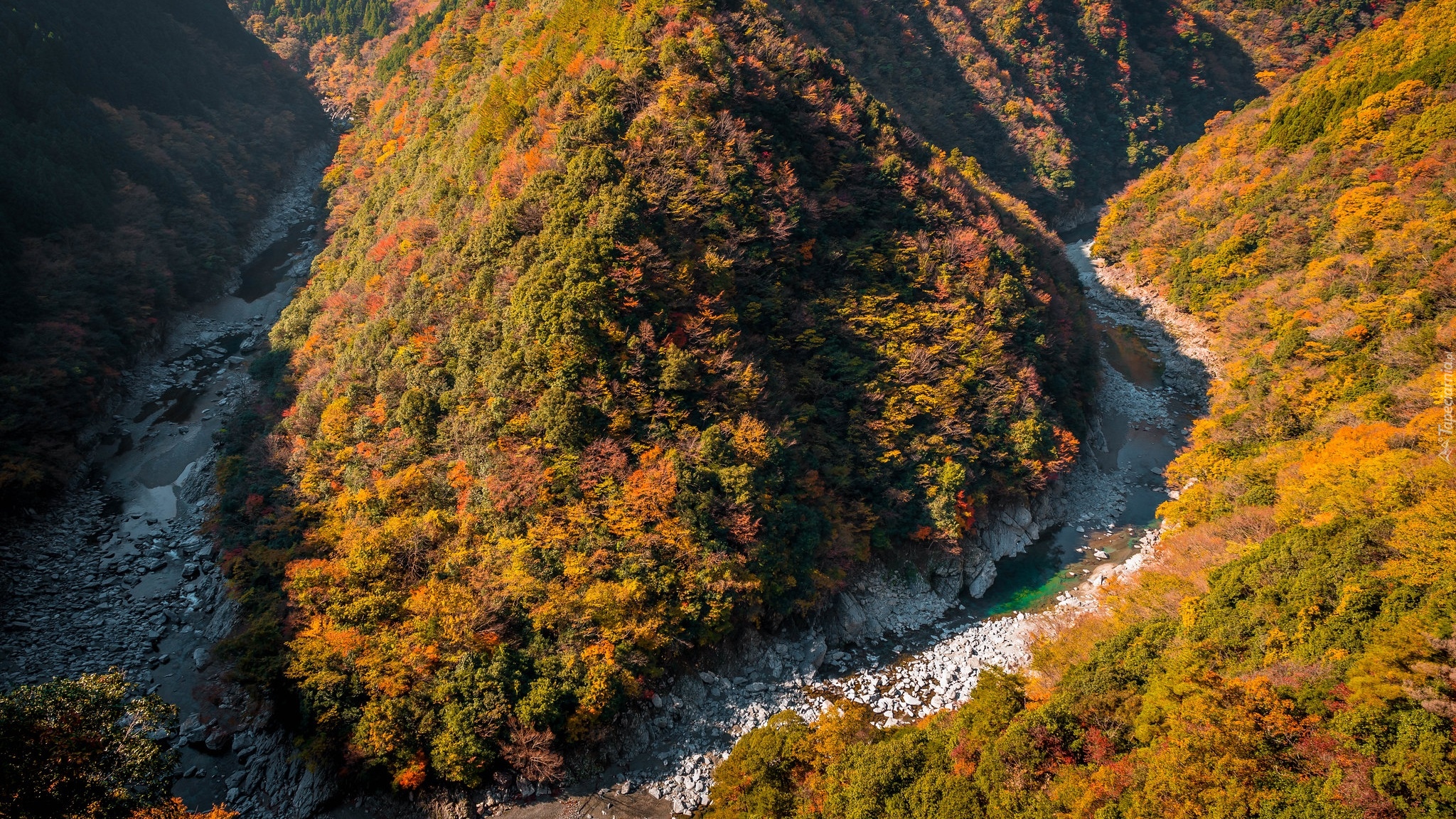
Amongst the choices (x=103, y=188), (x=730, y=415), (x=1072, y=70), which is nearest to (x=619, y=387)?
(x=730, y=415)

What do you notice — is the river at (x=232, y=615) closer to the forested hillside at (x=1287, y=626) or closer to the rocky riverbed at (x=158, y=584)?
the rocky riverbed at (x=158, y=584)

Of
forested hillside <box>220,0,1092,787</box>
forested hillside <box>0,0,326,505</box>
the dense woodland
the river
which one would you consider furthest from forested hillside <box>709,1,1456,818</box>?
forested hillside <box>0,0,326,505</box>

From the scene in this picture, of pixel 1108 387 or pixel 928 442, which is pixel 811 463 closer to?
pixel 928 442

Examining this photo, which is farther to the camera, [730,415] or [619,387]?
[730,415]

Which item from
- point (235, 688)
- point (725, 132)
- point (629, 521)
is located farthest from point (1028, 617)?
point (235, 688)

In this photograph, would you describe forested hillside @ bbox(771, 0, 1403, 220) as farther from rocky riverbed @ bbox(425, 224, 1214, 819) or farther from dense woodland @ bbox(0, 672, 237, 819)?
dense woodland @ bbox(0, 672, 237, 819)

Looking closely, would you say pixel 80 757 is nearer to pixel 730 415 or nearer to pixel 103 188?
pixel 730 415

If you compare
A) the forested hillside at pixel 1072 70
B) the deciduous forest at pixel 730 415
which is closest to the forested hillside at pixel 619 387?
the deciduous forest at pixel 730 415
